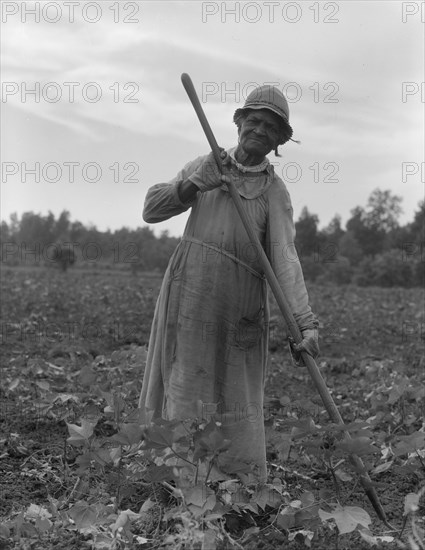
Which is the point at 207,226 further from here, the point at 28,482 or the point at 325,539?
the point at 28,482

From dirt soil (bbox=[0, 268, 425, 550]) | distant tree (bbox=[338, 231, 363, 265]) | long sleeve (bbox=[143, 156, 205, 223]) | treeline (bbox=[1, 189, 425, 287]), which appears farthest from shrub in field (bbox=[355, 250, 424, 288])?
long sleeve (bbox=[143, 156, 205, 223])

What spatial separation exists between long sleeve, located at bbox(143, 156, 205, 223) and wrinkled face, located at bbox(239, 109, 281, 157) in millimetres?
188

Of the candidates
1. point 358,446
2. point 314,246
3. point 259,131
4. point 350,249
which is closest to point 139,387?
point 259,131

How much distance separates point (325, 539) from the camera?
8.66ft

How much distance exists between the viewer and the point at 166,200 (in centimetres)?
291

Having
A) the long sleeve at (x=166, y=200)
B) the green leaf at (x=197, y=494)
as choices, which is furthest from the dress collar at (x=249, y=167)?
the green leaf at (x=197, y=494)

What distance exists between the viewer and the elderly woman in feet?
9.75

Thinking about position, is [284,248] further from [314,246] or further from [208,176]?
[314,246]

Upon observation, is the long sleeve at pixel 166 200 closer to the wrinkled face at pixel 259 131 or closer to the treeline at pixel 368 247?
the wrinkled face at pixel 259 131

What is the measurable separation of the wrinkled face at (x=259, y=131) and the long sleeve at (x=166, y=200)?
188 mm

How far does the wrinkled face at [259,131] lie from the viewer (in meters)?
2.89

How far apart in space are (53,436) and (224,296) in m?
1.88

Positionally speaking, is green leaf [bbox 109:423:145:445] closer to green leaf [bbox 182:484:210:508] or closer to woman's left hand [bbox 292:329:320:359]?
green leaf [bbox 182:484:210:508]

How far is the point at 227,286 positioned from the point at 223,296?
0.14 ft
